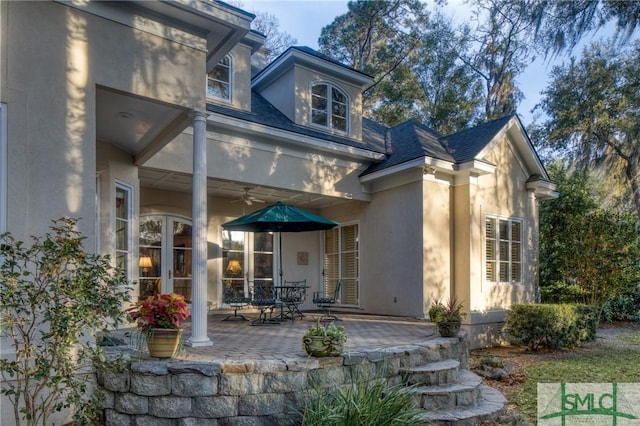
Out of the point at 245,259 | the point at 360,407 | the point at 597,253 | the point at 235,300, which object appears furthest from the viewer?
the point at 245,259

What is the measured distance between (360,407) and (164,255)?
675 centimetres

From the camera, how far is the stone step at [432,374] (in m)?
A: 5.16

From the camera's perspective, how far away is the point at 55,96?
175 inches

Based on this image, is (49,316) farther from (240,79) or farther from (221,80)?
(240,79)

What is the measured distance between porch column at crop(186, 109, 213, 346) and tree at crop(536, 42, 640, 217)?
15171mm

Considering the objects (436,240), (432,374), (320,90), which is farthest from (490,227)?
(432,374)

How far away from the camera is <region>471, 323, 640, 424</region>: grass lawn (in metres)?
6.20

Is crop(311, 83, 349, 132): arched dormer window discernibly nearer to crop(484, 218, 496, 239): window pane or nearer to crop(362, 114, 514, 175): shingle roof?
crop(362, 114, 514, 175): shingle roof

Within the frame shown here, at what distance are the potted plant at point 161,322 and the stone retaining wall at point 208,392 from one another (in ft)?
0.52

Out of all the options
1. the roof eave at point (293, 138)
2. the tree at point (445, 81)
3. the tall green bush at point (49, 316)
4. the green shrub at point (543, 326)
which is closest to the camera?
the tall green bush at point (49, 316)

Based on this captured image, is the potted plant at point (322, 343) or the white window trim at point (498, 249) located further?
the white window trim at point (498, 249)

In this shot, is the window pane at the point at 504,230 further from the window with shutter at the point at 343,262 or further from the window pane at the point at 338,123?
the window pane at the point at 338,123

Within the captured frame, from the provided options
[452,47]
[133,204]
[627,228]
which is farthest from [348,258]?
[452,47]

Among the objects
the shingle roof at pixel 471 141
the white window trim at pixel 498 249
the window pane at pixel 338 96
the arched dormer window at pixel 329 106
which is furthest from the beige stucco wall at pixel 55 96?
the white window trim at pixel 498 249
